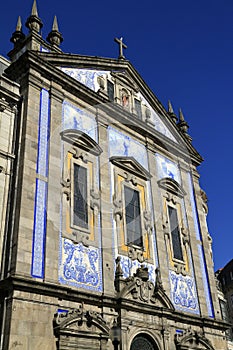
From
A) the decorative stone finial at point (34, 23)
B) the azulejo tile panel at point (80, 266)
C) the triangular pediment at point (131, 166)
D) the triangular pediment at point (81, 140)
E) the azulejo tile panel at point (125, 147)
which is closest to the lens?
the azulejo tile panel at point (80, 266)

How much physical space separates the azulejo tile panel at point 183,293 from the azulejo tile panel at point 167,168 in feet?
14.5

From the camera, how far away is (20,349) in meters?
10.4

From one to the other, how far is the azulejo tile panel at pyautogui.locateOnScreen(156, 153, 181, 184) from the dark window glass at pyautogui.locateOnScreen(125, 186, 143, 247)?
2.42 meters

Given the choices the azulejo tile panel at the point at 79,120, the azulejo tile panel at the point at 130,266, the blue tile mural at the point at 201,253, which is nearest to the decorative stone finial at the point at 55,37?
the azulejo tile panel at the point at 79,120

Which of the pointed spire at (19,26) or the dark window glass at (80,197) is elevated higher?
the pointed spire at (19,26)

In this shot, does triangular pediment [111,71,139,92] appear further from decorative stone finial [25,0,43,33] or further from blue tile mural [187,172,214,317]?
blue tile mural [187,172,214,317]

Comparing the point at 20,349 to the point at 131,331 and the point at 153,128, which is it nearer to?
the point at 131,331

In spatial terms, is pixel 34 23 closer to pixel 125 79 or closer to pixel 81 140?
pixel 125 79

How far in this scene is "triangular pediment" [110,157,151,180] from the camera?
16.6m

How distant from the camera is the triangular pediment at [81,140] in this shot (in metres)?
15.1

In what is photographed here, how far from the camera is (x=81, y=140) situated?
15.5m

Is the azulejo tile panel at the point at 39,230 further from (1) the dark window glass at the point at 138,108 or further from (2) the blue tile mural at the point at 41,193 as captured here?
(1) the dark window glass at the point at 138,108

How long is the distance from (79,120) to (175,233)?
6230mm

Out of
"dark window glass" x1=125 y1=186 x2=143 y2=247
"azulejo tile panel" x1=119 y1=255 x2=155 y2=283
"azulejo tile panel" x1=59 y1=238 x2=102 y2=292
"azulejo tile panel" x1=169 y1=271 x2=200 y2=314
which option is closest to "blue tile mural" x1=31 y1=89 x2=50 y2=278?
"azulejo tile panel" x1=59 y1=238 x2=102 y2=292
